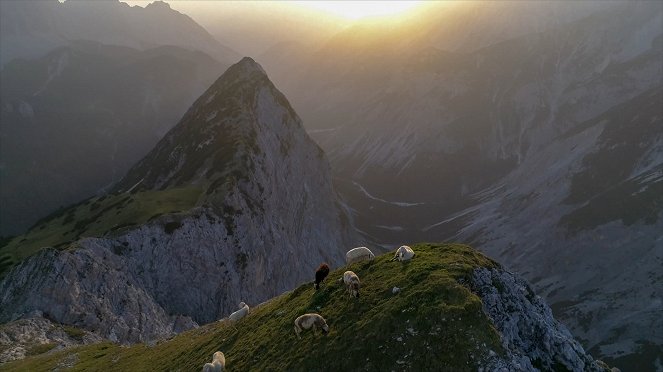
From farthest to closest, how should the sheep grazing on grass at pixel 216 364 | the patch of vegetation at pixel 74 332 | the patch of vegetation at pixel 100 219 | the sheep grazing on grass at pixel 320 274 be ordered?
1. the patch of vegetation at pixel 100 219
2. the patch of vegetation at pixel 74 332
3. the sheep grazing on grass at pixel 320 274
4. the sheep grazing on grass at pixel 216 364

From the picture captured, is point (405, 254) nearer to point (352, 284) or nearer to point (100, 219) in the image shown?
point (352, 284)

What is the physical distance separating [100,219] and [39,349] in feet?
118

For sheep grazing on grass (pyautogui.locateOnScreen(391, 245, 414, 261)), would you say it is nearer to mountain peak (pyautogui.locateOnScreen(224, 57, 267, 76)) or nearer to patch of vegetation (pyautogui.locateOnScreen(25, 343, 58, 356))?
patch of vegetation (pyautogui.locateOnScreen(25, 343, 58, 356))

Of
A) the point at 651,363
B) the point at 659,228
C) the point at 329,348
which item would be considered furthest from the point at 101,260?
the point at 659,228

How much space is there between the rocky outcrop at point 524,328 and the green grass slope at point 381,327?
1.13 meters

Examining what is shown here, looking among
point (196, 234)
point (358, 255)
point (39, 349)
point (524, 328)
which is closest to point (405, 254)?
point (358, 255)

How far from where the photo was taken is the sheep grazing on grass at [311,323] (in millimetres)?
28239

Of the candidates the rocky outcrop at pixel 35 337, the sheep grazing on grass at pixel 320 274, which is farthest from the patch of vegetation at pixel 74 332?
the sheep grazing on grass at pixel 320 274

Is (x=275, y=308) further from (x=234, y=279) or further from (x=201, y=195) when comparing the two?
(x=201, y=195)

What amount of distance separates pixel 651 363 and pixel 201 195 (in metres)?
106

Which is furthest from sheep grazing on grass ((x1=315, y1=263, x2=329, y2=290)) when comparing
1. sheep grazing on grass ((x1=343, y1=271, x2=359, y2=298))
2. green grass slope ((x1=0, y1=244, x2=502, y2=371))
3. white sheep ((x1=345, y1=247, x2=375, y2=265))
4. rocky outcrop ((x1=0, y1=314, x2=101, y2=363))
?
rocky outcrop ((x1=0, y1=314, x2=101, y2=363))

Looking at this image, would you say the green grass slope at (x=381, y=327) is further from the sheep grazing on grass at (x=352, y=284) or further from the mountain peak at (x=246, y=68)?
the mountain peak at (x=246, y=68)

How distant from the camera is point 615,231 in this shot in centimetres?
17150

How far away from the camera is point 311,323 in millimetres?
28531
